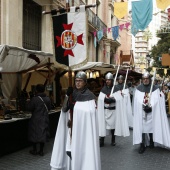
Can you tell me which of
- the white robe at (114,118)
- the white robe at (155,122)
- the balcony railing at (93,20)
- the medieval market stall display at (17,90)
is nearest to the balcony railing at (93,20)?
the balcony railing at (93,20)

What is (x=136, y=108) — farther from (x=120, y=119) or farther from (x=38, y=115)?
(x=38, y=115)

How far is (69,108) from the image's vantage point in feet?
17.5

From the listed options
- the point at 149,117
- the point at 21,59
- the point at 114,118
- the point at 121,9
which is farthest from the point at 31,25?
the point at 149,117

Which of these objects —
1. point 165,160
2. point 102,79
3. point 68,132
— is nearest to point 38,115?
point 68,132

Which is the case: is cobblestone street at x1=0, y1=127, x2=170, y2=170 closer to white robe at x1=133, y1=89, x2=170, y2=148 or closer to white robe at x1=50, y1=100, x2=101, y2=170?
white robe at x1=133, y1=89, x2=170, y2=148

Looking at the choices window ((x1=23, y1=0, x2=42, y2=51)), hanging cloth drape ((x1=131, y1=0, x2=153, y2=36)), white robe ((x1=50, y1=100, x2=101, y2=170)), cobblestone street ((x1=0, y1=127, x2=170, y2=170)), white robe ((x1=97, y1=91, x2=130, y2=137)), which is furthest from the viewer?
window ((x1=23, y1=0, x2=42, y2=51))

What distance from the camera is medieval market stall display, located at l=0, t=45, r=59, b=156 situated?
7566mm

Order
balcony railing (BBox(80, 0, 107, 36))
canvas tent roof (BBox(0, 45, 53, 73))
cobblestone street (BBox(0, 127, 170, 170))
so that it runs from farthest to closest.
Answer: balcony railing (BBox(80, 0, 107, 36)), canvas tent roof (BBox(0, 45, 53, 73)), cobblestone street (BBox(0, 127, 170, 170))

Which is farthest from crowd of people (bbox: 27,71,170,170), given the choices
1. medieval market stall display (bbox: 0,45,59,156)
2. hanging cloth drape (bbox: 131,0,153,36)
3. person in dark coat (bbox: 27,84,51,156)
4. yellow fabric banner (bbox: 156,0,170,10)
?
hanging cloth drape (bbox: 131,0,153,36)

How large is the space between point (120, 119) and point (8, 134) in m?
3.06

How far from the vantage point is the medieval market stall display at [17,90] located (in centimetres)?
757

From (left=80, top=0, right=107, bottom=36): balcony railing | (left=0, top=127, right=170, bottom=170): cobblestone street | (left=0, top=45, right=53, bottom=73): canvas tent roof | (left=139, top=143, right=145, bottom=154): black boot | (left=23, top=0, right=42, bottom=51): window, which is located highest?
(left=80, top=0, right=107, bottom=36): balcony railing

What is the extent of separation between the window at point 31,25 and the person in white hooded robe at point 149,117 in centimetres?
808

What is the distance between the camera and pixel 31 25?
15.6 meters
